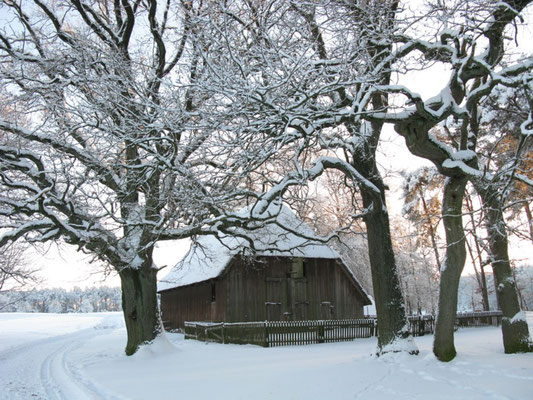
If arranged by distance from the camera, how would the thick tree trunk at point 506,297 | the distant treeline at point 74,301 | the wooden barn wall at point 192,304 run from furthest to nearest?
1. the distant treeline at point 74,301
2. the wooden barn wall at point 192,304
3. the thick tree trunk at point 506,297

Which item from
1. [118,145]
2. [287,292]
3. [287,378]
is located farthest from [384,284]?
[287,292]

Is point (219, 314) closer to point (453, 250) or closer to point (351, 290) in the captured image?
point (351, 290)

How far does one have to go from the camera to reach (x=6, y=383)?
37.0 feet

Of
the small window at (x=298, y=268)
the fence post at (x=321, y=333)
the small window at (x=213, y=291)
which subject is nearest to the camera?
the fence post at (x=321, y=333)

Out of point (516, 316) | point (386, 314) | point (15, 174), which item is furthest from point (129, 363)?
point (516, 316)

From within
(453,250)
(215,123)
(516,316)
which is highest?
(215,123)

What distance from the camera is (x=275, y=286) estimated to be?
2433cm

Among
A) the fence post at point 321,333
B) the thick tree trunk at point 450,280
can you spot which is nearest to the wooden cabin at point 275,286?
the fence post at point 321,333

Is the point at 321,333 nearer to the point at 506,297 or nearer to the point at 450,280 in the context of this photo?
the point at 506,297

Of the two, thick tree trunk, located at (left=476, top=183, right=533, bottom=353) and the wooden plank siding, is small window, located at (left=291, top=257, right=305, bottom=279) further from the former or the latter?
thick tree trunk, located at (left=476, top=183, right=533, bottom=353)

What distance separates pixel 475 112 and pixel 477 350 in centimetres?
683

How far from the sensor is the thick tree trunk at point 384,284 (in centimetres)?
1090

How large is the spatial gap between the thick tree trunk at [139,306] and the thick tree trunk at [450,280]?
32.1 ft

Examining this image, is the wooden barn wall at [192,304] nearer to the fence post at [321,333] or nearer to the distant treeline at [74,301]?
the fence post at [321,333]
